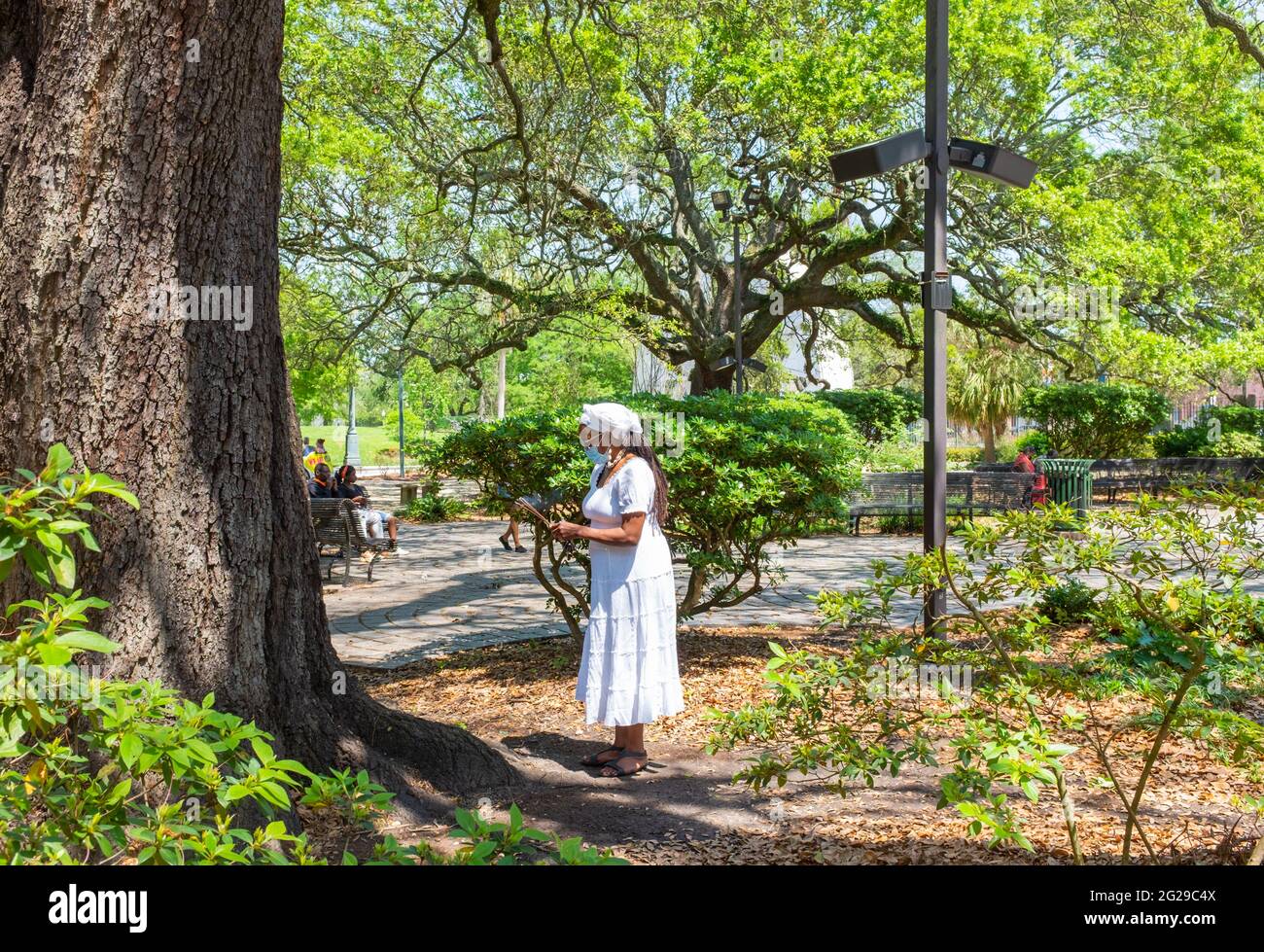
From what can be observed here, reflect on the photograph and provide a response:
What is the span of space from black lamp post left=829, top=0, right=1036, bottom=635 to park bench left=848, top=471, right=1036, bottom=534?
9427 mm

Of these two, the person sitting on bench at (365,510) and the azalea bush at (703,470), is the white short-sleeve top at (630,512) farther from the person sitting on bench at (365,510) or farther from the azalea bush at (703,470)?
the person sitting on bench at (365,510)

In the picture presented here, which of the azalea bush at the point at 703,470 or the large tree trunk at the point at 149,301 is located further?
the azalea bush at the point at 703,470

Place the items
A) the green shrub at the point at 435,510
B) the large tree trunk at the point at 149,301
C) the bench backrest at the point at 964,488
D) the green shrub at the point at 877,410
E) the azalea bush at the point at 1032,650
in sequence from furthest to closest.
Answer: the green shrub at the point at 877,410 → the green shrub at the point at 435,510 → the bench backrest at the point at 964,488 → the large tree trunk at the point at 149,301 → the azalea bush at the point at 1032,650

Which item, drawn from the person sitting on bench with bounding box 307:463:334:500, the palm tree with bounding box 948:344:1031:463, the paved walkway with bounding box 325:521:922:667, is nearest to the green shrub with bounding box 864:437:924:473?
the paved walkway with bounding box 325:521:922:667

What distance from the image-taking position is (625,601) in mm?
5176

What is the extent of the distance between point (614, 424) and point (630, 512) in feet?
1.50

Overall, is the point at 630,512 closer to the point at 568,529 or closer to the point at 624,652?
the point at 568,529

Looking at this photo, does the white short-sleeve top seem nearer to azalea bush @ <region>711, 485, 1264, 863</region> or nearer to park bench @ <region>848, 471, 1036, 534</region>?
azalea bush @ <region>711, 485, 1264, 863</region>

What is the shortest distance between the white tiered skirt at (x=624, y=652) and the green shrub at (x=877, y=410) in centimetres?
1964

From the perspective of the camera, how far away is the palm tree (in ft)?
123

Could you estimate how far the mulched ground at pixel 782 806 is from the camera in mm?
4082

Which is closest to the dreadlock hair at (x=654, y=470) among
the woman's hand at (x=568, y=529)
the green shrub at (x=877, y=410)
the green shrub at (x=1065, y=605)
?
the woman's hand at (x=568, y=529)

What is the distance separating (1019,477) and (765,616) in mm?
8441
